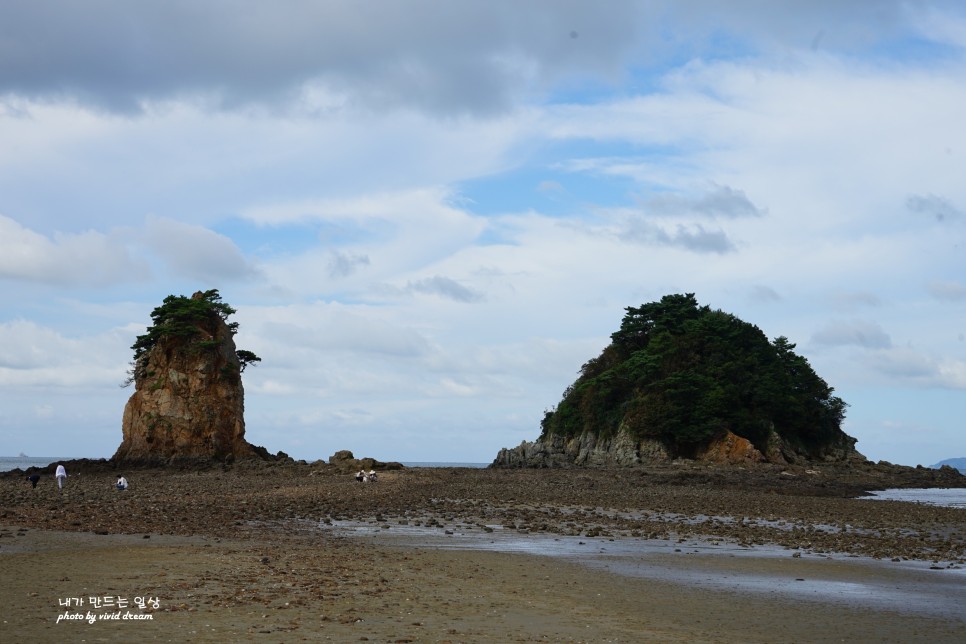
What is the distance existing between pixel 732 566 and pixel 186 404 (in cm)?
5858

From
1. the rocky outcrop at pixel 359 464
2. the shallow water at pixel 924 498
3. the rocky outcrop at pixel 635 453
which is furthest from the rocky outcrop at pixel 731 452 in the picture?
the rocky outcrop at pixel 359 464

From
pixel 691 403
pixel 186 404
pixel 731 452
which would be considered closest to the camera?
pixel 186 404

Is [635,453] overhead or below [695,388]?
below

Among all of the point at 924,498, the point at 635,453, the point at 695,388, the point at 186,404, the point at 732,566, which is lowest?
the point at 732,566

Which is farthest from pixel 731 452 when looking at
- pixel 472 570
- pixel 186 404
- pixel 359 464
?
pixel 472 570

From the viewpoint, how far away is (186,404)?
69.6m

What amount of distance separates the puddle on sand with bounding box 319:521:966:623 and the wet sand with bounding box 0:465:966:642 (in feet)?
0.25

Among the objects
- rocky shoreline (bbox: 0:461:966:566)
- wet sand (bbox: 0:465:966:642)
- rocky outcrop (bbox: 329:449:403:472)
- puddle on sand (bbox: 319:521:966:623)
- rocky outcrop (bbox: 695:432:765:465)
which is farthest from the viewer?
rocky outcrop (bbox: 695:432:765:465)

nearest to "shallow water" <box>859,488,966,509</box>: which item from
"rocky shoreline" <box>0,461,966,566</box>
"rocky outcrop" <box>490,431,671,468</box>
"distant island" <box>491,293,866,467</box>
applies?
"rocky shoreline" <box>0,461,966,566</box>

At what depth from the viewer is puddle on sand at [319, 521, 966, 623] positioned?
15.7m

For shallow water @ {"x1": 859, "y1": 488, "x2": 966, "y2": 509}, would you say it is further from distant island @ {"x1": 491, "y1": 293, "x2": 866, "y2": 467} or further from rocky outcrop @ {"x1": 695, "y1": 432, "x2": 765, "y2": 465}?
distant island @ {"x1": 491, "y1": 293, "x2": 866, "y2": 467}

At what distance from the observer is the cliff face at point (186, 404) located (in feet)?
224

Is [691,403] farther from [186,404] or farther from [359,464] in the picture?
[186,404]

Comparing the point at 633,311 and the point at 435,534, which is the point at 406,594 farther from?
the point at 633,311
